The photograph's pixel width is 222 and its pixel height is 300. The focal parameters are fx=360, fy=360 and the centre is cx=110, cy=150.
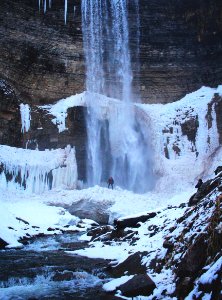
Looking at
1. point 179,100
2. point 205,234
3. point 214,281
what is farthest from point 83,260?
point 179,100

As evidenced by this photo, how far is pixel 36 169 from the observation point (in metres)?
24.7

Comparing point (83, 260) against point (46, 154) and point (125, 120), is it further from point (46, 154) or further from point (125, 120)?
point (125, 120)

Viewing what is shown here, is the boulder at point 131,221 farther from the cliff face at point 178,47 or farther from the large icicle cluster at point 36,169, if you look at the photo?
the cliff face at point 178,47

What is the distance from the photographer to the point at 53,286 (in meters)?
7.02

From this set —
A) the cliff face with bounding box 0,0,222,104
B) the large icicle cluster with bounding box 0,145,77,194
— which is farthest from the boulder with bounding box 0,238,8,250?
the cliff face with bounding box 0,0,222,104

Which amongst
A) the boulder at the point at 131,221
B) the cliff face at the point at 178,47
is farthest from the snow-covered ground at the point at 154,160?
the boulder at the point at 131,221

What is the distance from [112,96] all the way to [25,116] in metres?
7.16

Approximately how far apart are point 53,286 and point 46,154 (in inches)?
762

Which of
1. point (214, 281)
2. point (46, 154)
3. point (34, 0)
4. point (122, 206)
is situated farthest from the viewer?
point (34, 0)

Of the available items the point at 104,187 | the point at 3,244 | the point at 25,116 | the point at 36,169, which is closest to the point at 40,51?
Result: the point at 25,116

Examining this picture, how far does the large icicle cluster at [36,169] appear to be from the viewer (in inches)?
938

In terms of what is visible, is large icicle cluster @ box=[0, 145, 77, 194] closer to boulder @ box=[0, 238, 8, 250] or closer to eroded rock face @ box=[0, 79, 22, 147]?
eroded rock face @ box=[0, 79, 22, 147]

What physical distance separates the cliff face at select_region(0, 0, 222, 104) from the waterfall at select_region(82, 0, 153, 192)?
29.5 inches

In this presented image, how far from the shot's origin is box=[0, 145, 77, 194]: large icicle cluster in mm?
23828
